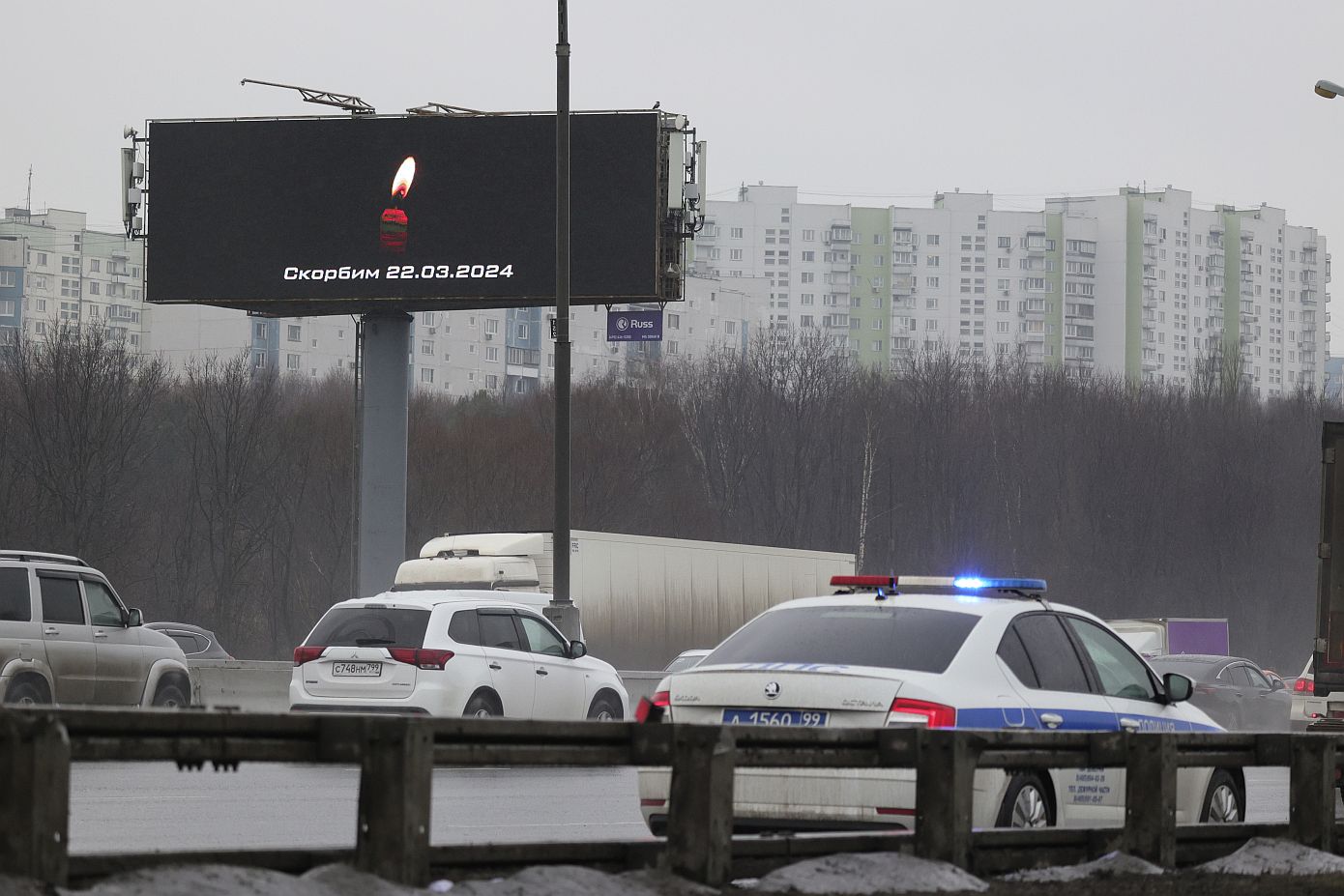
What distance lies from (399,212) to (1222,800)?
25.5 meters

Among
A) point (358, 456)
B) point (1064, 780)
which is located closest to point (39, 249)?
point (358, 456)

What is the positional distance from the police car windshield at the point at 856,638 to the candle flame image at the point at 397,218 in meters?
25.1

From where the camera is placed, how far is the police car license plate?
365 inches

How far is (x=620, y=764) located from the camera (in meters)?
7.69

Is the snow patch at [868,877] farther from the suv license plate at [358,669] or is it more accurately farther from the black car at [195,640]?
the black car at [195,640]

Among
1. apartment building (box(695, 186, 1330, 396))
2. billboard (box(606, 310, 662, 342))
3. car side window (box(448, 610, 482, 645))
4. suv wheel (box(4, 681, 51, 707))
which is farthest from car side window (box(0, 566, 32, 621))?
apartment building (box(695, 186, 1330, 396))

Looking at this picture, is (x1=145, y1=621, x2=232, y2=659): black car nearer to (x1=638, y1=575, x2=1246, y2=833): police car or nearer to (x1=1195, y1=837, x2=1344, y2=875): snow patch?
(x1=638, y1=575, x2=1246, y2=833): police car

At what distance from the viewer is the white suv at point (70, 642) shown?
750 inches

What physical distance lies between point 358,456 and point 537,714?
16.8 metres

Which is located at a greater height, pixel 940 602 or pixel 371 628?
pixel 940 602

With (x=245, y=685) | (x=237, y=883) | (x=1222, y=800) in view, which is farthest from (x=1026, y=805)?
(x=245, y=685)

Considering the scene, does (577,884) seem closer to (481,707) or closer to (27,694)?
(481,707)

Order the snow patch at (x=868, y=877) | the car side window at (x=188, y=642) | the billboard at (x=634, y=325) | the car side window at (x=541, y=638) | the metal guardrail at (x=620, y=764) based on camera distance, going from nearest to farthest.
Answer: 1. the metal guardrail at (x=620, y=764)
2. the snow patch at (x=868, y=877)
3. the car side window at (x=541, y=638)
4. the billboard at (x=634, y=325)
5. the car side window at (x=188, y=642)

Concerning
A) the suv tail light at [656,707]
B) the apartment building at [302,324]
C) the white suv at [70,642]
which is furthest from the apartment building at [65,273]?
the suv tail light at [656,707]
